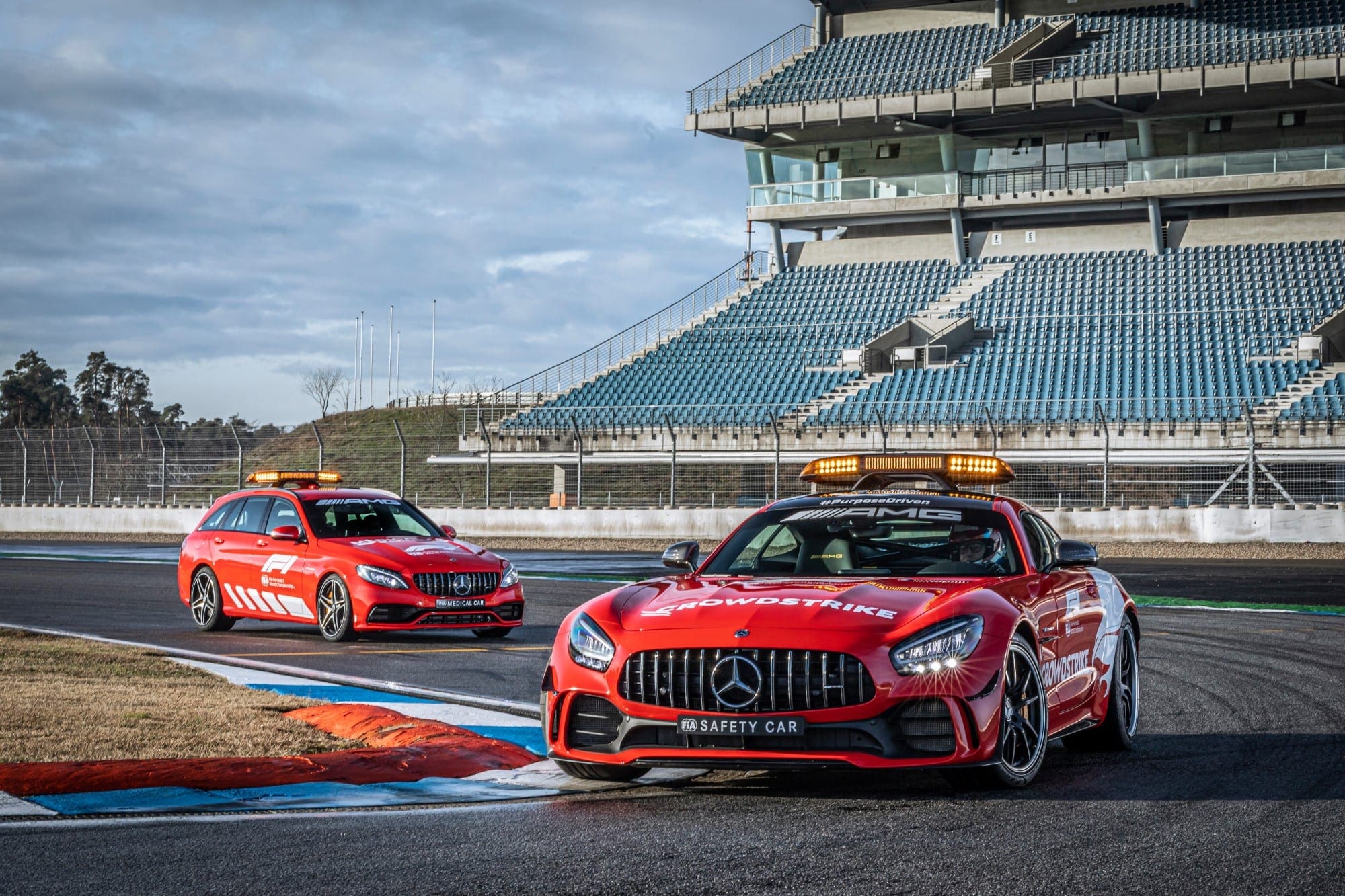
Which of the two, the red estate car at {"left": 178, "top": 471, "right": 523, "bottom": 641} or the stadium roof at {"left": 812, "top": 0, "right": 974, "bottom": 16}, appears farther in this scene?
the stadium roof at {"left": 812, "top": 0, "right": 974, "bottom": 16}

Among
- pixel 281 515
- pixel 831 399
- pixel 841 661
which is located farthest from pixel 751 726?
pixel 831 399

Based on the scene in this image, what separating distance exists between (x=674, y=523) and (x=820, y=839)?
87.5ft

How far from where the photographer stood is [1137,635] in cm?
862

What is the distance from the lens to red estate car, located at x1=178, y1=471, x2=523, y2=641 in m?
12.8

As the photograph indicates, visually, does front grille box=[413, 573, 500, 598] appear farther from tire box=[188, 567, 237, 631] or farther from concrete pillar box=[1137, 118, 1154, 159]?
concrete pillar box=[1137, 118, 1154, 159]

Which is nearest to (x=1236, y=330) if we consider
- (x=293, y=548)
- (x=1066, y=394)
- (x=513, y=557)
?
(x=1066, y=394)

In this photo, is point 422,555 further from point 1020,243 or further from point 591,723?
point 1020,243

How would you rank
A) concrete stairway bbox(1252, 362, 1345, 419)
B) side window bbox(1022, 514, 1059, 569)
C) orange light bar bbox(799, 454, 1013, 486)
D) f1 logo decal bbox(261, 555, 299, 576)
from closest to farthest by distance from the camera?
side window bbox(1022, 514, 1059, 569) < orange light bar bbox(799, 454, 1013, 486) < f1 logo decal bbox(261, 555, 299, 576) < concrete stairway bbox(1252, 362, 1345, 419)

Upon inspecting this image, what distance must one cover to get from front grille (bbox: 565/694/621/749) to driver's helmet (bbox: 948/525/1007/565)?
2.03m

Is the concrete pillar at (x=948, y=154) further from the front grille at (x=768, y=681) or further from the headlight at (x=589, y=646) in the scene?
the front grille at (x=768, y=681)

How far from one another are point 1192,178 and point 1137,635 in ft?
117

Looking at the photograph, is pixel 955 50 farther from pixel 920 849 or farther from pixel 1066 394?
pixel 920 849

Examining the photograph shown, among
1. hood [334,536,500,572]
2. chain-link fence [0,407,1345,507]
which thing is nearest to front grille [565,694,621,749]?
hood [334,536,500,572]

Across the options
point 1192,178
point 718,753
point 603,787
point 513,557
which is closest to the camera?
point 718,753
